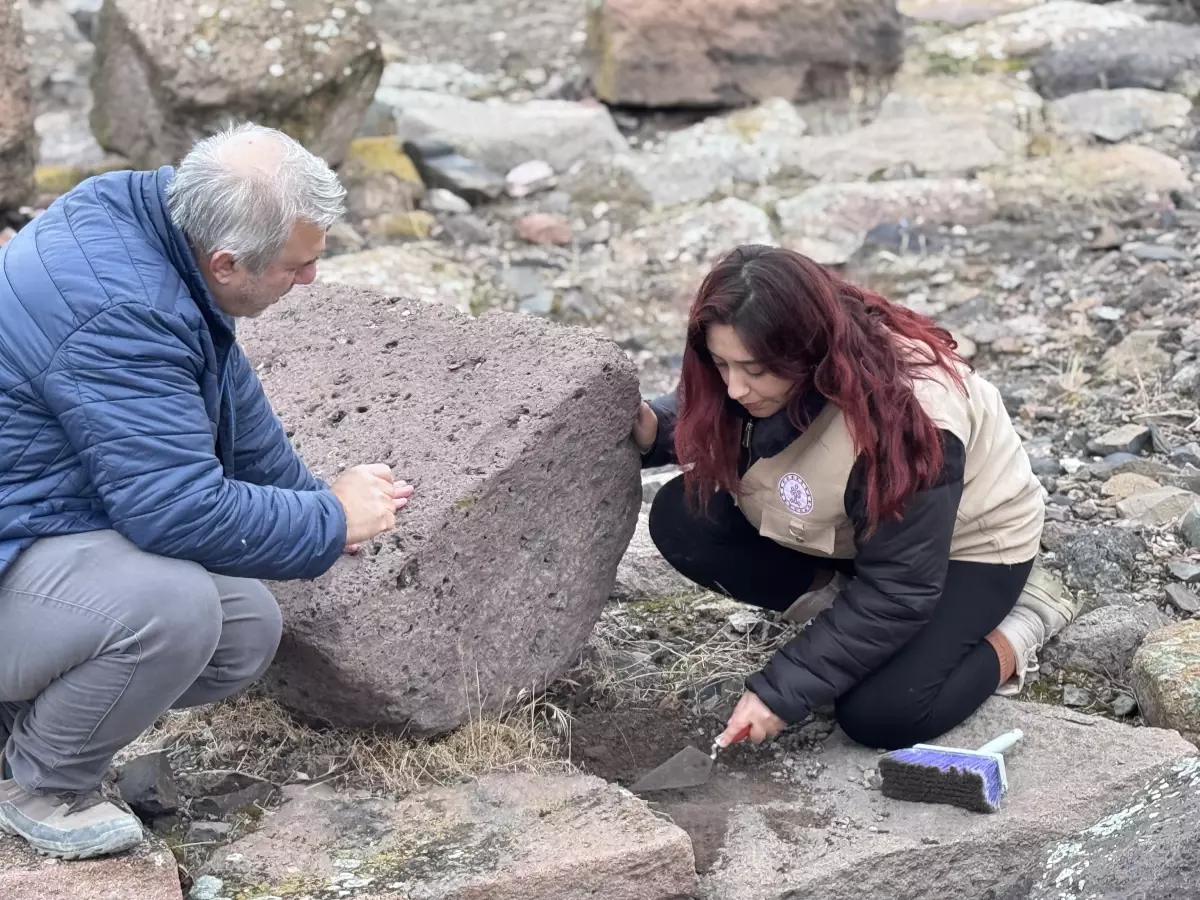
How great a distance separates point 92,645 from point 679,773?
1.31 metres

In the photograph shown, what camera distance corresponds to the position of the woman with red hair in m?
2.93

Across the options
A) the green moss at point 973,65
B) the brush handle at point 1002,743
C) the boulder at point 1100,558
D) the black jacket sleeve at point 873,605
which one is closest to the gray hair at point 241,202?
the black jacket sleeve at point 873,605

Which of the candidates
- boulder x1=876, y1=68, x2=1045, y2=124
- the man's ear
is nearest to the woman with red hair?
the man's ear

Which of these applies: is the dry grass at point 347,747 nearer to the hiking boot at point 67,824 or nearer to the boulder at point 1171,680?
the hiking boot at point 67,824

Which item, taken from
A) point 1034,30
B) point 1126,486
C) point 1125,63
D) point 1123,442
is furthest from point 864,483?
point 1034,30

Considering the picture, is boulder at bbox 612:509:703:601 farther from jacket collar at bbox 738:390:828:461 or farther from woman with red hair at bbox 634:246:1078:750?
jacket collar at bbox 738:390:828:461

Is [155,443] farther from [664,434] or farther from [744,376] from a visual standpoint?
[664,434]

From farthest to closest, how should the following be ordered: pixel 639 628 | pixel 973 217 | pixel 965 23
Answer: pixel 965 23 < pixel 973 217 < pixel 639 628

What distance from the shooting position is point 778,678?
3.16 metres

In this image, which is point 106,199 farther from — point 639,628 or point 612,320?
point 612,320

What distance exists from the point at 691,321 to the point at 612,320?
3976 millimetres

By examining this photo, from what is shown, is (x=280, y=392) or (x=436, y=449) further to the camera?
(x=280, y=392)

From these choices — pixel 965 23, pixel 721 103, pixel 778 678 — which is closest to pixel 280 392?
pixel 778 678

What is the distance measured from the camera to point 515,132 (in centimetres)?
875
